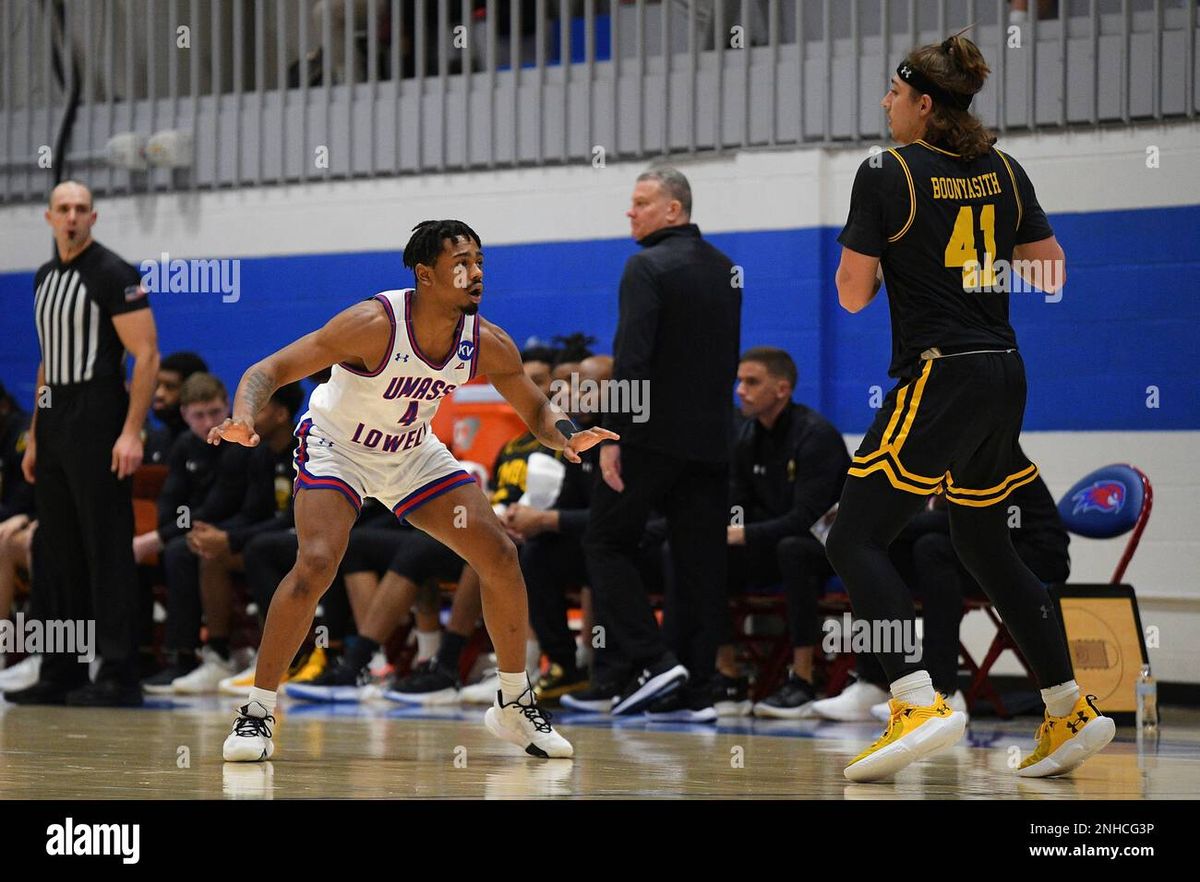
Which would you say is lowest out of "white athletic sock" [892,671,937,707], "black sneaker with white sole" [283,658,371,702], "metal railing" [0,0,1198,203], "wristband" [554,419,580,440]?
"black sneaker with white sole" [283,658,371,702]

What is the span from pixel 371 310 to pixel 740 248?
409 cm

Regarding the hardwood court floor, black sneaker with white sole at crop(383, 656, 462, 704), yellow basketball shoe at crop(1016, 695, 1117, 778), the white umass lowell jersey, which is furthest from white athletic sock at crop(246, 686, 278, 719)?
black sneaker with white sole at crop(383, 656, 462, 704)

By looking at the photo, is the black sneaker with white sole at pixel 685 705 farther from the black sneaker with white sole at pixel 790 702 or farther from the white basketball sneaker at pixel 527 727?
the white basketball sneaker at pixel 527 727

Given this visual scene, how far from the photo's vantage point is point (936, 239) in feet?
14.6

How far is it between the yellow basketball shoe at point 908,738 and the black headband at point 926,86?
1596 mm

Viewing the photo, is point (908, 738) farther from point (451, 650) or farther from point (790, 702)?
point (451, 650)

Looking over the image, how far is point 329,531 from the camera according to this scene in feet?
16.0

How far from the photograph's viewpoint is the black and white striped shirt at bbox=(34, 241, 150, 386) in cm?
711

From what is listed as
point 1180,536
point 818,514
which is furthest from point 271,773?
point 1180,536

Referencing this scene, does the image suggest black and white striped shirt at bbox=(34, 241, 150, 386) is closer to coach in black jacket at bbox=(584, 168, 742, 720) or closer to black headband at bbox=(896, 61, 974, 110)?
coach in black jacket at bbox=(584, 168, 742, 720)

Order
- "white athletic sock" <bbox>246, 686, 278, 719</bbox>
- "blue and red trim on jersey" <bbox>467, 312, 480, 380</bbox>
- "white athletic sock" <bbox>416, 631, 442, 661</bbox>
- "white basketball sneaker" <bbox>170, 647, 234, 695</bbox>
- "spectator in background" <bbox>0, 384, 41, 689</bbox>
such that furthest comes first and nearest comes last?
"spectator in background" <bbox>0, 384, 41, 689</bbox>
"white basketball sneaker" <bbox>170, 647, 234, 695</bbox>
"white athletic sock" <bbox>416, 631, 442, 661</bbox>
"blue and red trim on jersey" <bbox>467, 312, 480, 380</bbox>
"white athletic sock" <bbox>246, 686, 278, 719</bbox>

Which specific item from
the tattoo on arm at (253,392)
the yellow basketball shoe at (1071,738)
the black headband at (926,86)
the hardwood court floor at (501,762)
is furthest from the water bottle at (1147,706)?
the tattoo on arm at (253,392)

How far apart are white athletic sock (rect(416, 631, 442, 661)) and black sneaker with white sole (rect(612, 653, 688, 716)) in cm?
136

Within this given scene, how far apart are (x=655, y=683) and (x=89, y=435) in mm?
2617
